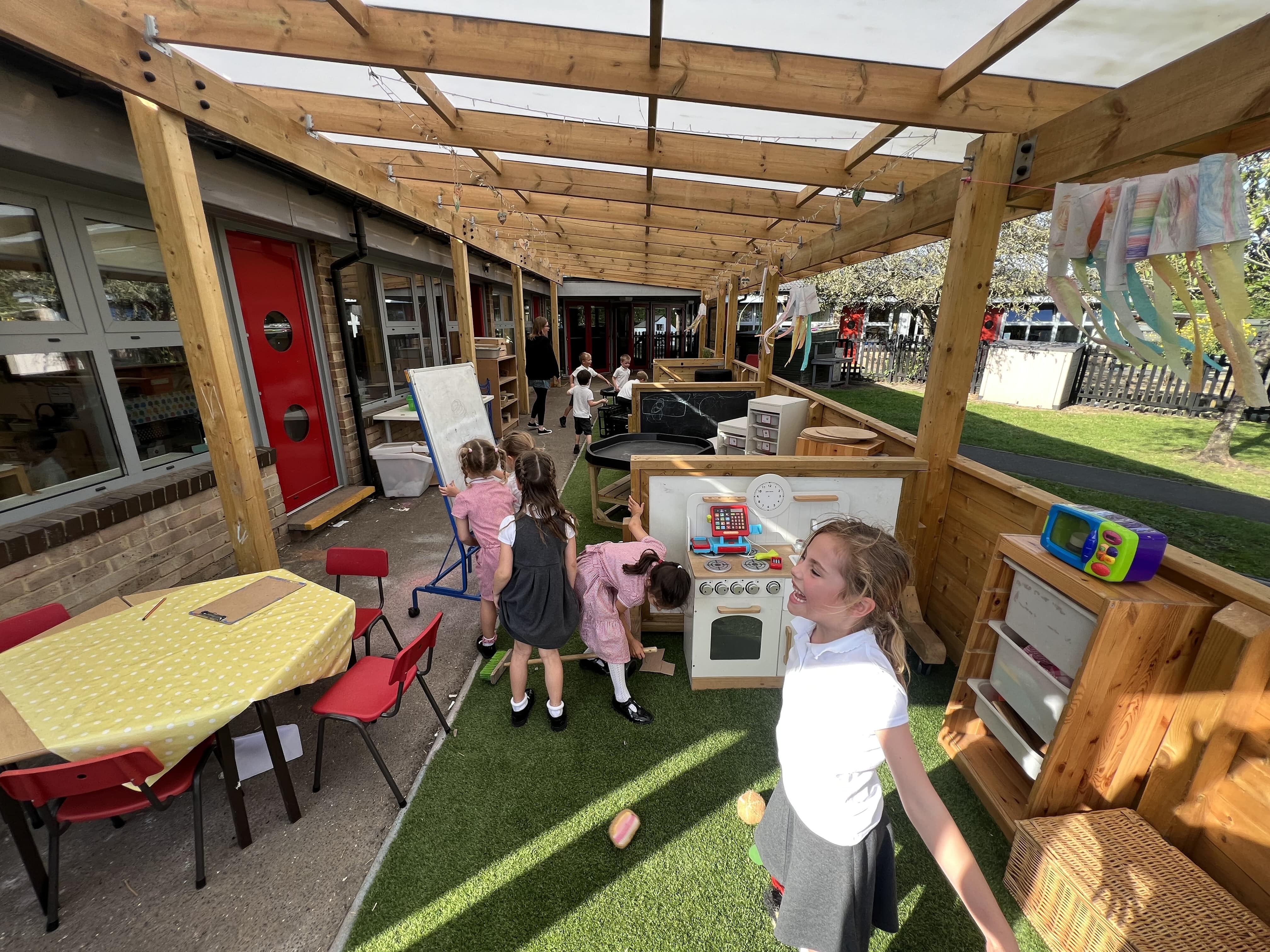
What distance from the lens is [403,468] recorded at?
21.4 ft

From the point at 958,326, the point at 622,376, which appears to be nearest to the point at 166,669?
the point at 958,326

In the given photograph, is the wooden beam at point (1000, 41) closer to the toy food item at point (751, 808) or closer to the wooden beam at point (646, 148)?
the wooden beam at point (646, 148)

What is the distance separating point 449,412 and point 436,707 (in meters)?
2.30

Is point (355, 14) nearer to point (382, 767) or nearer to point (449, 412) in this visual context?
point (449, 412)

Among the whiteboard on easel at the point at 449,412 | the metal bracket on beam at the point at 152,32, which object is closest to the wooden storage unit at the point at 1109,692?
the whiteboard on easel at the point at 449,412

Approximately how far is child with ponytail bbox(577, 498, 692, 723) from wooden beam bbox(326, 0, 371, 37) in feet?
10.1

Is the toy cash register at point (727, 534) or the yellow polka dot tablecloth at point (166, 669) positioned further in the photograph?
the toy cash register at point (727, 534)

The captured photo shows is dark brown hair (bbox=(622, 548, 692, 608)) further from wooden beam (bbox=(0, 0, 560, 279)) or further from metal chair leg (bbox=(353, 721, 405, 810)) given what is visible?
wooden beam (bbox=(0, 0, 560, 279))

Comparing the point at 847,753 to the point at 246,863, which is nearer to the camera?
the point at 847,753

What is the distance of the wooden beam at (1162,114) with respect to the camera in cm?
175

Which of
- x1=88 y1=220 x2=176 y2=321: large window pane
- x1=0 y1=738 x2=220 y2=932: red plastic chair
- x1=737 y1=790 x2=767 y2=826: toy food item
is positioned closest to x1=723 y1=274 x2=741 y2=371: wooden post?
x1=88 y1=220 x2=176 y2=321: large window pane

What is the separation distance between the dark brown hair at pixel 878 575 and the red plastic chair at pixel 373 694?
175cm

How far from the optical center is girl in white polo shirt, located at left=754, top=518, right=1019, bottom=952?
1.18 metres

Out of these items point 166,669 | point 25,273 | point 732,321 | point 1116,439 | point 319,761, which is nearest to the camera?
point 166,669
